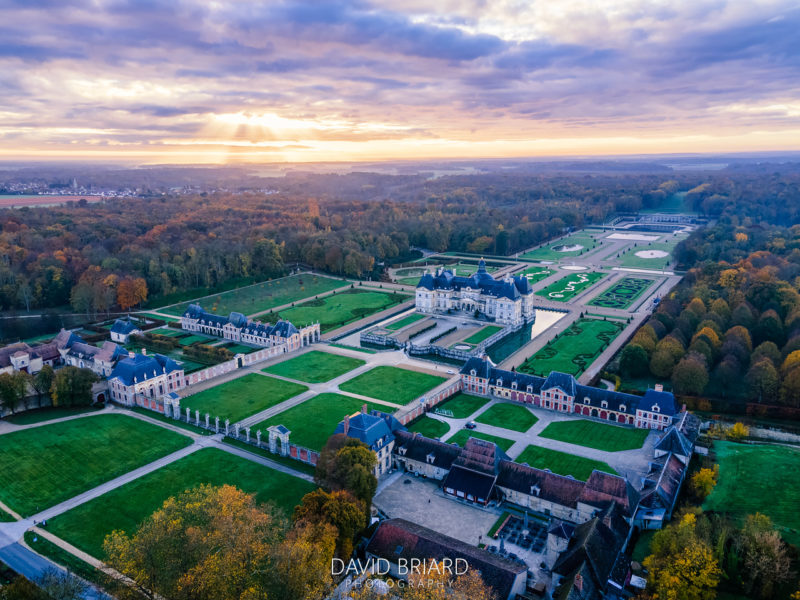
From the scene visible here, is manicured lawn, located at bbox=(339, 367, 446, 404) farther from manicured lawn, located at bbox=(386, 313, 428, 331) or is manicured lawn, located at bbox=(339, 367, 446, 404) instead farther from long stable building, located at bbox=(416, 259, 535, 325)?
long stable building, located at bbox=(416, 259, 535, 325)

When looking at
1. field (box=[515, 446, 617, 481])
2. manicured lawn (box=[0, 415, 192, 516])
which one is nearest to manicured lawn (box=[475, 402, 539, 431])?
field (box=[515, 446, 617, 481])

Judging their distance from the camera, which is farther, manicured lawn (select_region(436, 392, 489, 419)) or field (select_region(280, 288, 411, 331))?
field (select_region(280, 288, 411, 331))

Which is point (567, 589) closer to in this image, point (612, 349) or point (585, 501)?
point (585, 501)

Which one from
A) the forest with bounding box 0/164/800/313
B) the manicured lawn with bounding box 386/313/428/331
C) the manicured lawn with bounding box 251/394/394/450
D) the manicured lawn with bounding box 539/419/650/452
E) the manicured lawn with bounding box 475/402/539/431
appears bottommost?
the manicured lawn with bounding box 539/419/650/452

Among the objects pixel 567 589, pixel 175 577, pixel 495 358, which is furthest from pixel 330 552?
pixel 495 358

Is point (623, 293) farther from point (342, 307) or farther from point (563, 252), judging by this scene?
point (342, 307)

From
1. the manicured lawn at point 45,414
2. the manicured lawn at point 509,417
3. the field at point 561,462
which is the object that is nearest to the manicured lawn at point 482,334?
the manicured lawn at point 509,417

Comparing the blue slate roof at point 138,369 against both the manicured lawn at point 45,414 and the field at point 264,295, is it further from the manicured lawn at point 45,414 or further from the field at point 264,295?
the field at point 264,295
